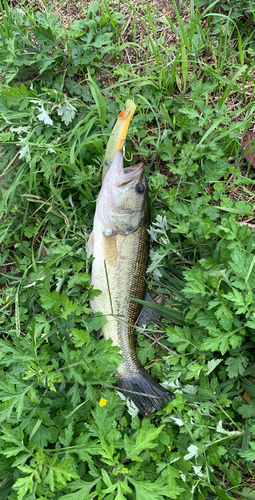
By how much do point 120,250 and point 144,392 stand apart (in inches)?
51.9

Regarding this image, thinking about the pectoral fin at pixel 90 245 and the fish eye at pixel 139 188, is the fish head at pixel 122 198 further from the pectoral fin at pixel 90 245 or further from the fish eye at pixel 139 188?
the pectoral fin at pixel 90 245

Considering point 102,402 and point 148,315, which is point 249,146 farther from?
point 102,402

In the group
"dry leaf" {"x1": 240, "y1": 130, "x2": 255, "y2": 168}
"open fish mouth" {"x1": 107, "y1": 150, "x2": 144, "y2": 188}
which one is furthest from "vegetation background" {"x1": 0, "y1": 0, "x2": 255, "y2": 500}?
"open fish mouth" {"x1": 107, "y1": 150, "x2": 144, "y2": 188}

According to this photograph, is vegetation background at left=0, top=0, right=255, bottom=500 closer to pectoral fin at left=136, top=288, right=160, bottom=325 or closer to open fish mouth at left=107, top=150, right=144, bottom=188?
pectoral fin at left=136, top=288, right=160, bottom=325

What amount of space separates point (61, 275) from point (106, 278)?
1.45 feet

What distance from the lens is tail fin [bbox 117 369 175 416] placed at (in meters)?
2.91

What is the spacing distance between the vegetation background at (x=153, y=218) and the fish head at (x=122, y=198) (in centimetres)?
22

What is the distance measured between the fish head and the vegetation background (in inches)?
8.5

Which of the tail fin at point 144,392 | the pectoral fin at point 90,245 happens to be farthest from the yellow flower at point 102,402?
the pectoral fin at point 90,245

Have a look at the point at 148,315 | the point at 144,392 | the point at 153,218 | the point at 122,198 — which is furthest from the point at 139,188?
the point at 144,392

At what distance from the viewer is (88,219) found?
11.3 feet

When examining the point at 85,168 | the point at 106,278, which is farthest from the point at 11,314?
the point at 85,168

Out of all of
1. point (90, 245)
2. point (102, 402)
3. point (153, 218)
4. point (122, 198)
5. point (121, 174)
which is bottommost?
point (102, 402)

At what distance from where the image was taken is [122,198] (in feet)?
10.1
